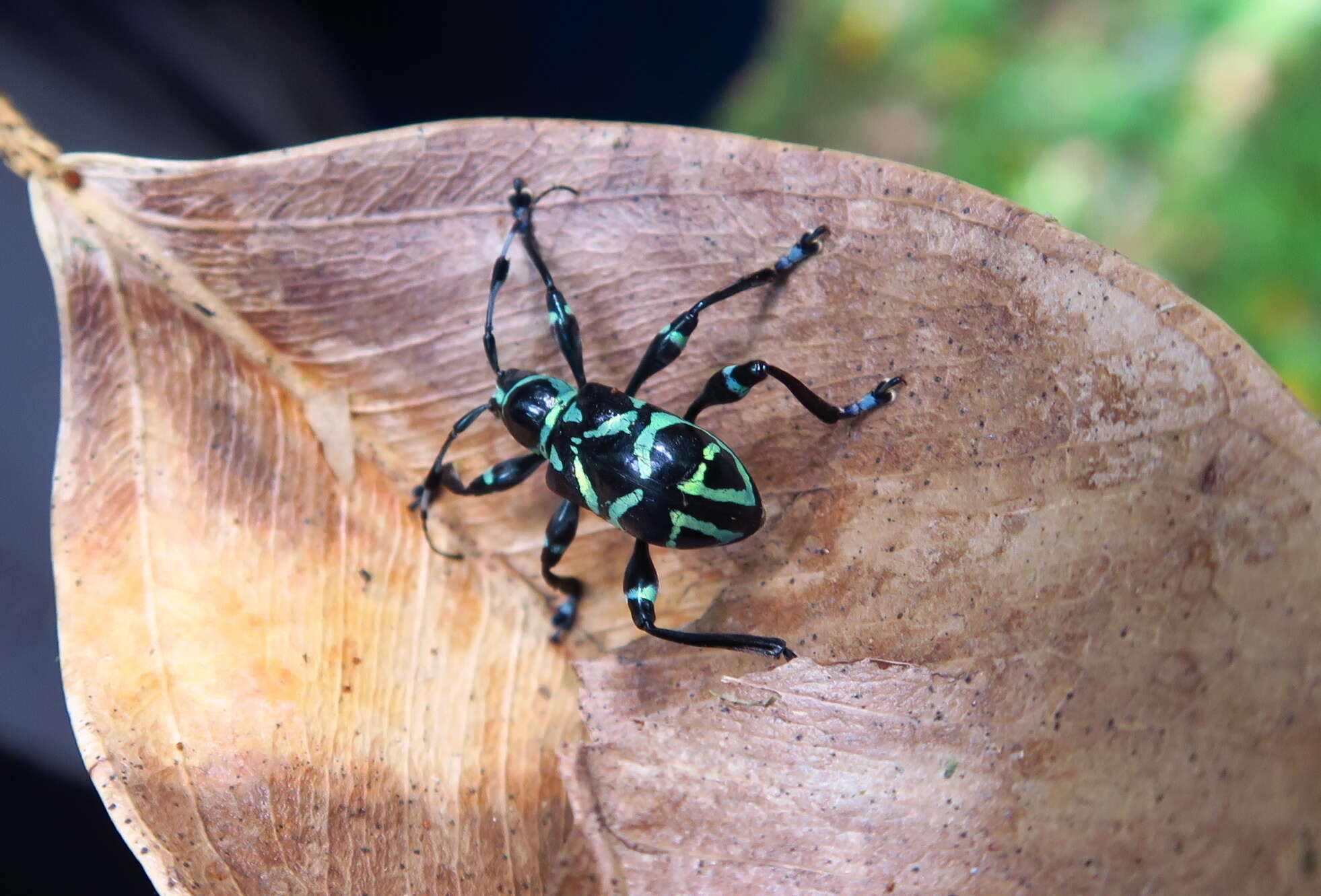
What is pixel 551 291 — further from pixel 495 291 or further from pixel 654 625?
pixel 654 625

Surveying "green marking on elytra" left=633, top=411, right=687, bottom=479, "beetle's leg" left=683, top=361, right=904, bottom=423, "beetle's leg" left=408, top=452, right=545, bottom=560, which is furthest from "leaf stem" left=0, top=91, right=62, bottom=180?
"beetle's leg" left=683, top=361, right=904, bottom=423

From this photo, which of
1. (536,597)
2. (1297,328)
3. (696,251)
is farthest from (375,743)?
(1297,328)

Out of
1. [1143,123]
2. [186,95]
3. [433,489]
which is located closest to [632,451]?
[433,489]

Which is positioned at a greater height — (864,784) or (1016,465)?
(1016,465)

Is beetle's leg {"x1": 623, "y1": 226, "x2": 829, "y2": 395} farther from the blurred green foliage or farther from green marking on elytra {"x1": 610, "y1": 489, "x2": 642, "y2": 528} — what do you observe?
the blurred green foliage

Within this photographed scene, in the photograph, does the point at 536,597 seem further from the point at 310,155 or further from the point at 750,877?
the point at 310,155
